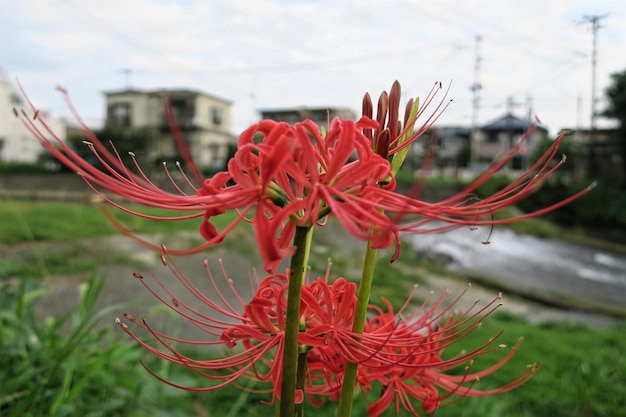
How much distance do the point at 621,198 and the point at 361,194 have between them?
14296mm

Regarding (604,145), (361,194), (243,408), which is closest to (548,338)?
(243,408)

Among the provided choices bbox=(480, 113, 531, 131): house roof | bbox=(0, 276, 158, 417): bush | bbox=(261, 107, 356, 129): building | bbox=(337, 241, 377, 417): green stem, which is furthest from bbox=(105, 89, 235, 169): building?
bbox=(337, 241, 377, 417): green stem

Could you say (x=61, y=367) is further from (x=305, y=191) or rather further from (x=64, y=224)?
(x=64, y=224)

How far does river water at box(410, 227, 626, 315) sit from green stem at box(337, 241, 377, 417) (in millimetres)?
6272

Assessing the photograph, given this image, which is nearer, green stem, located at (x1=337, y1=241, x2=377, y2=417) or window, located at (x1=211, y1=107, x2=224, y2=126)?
green stem, located at (x1=337, y1=241, x2=377, y2=417)

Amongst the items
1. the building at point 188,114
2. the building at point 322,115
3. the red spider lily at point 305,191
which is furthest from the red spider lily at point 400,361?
the building at point 188,114

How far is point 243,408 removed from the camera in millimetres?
2367

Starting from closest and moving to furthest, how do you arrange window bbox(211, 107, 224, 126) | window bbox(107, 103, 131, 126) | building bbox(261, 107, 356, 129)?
1. building bbox(261, 107, 356, 129)
2. window bbox(107, 103, 131, 126)
3. window bbox(211, 107, 224, 126)

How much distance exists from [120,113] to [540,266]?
21218 mm

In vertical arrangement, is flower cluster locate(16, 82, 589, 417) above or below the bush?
above

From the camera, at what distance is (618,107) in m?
12.7

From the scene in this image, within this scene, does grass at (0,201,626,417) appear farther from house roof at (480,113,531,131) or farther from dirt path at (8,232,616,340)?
house roof at (480,113,531,131)

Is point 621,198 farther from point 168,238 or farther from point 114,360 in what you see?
point 114,360

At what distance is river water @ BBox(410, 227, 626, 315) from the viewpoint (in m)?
6.70
